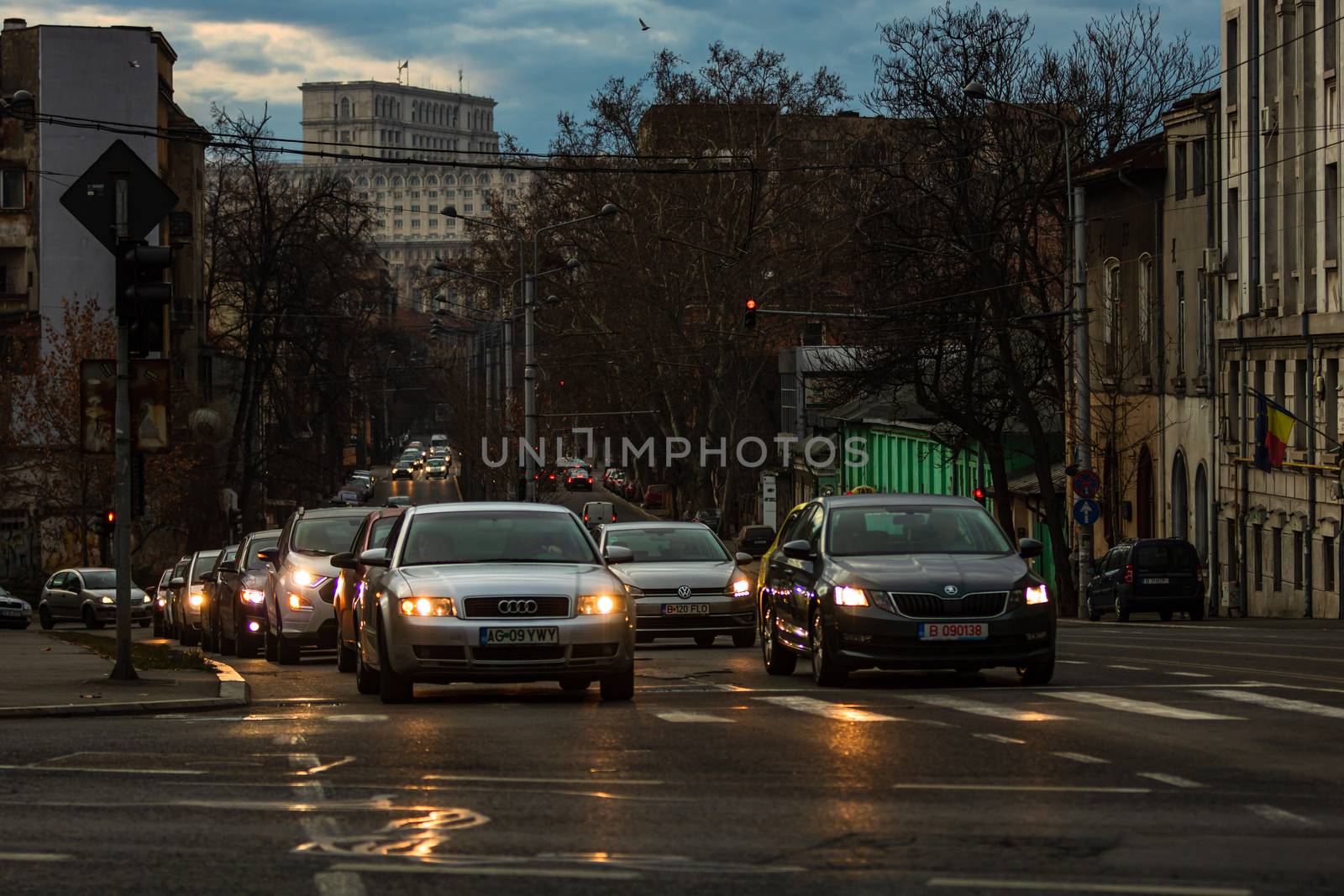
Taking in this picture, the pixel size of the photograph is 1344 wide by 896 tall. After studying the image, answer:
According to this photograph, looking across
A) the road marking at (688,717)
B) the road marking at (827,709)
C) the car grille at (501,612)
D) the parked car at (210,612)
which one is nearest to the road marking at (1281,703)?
the road marking at (827,709)

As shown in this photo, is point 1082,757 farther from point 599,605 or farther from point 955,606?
point 955,606

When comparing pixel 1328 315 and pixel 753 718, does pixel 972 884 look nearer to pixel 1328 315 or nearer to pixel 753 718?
pixel 753 718

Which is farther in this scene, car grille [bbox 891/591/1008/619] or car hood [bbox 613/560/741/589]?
car hood [bbox 613/560/741/589]

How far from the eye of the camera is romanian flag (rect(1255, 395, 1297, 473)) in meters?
50.4

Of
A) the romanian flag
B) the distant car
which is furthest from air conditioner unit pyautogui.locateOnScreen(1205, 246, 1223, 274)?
the distant car

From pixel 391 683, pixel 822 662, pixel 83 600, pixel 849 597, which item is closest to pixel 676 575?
pixel 822 662

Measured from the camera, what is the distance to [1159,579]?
45156mm

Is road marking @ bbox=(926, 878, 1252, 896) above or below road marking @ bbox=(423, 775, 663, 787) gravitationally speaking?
above

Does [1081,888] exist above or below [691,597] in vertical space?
below

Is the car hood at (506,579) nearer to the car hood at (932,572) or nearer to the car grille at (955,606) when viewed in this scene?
the car hood at (932,572)

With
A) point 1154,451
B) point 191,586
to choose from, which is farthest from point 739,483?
point 191,586

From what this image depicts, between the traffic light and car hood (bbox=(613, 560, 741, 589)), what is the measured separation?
28.6 feet

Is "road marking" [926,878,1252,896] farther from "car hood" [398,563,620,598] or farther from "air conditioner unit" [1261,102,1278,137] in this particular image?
"air conditioner unit" [1261,102,1278,137]

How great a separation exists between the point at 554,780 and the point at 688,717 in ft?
12.6
